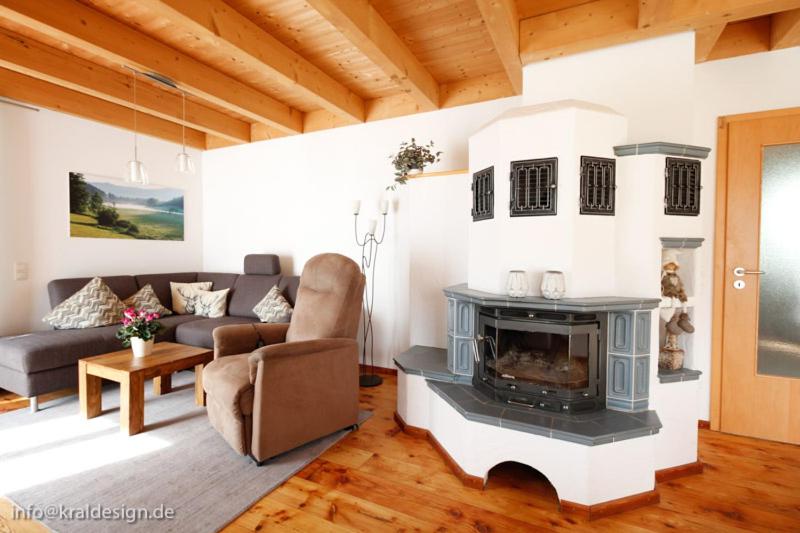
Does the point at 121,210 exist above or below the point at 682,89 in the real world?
below

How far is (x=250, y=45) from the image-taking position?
8.02 ft

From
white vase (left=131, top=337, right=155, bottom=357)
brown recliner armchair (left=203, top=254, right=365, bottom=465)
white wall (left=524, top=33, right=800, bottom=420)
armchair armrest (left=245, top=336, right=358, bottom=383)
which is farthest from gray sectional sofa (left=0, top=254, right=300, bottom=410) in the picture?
white wall (left=524, top=33, right=800, bottom=420)

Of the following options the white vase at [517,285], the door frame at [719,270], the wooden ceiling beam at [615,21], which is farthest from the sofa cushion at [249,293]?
the door frame at [719,270]

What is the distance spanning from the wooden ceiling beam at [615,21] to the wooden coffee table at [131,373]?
3163 mm

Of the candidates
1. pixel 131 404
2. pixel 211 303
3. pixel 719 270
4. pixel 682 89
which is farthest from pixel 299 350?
pixel 719 270

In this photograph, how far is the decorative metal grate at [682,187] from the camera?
6.68 ft

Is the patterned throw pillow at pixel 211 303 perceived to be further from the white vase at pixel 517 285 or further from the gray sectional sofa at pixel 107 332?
the white vase at pixel 517 285

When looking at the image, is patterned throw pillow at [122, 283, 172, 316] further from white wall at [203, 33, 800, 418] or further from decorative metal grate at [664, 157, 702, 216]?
decorative metal grate at [664, 157, 702, 216]

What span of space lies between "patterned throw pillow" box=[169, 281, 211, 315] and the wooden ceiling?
1783 mm

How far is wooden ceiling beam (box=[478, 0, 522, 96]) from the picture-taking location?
197 cm

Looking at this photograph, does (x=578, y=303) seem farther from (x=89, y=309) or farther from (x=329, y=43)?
(x=89, y=309)

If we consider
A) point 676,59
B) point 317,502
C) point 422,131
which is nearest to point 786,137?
point 676,59

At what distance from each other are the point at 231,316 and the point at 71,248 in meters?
1.62

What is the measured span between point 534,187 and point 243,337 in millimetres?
2180
